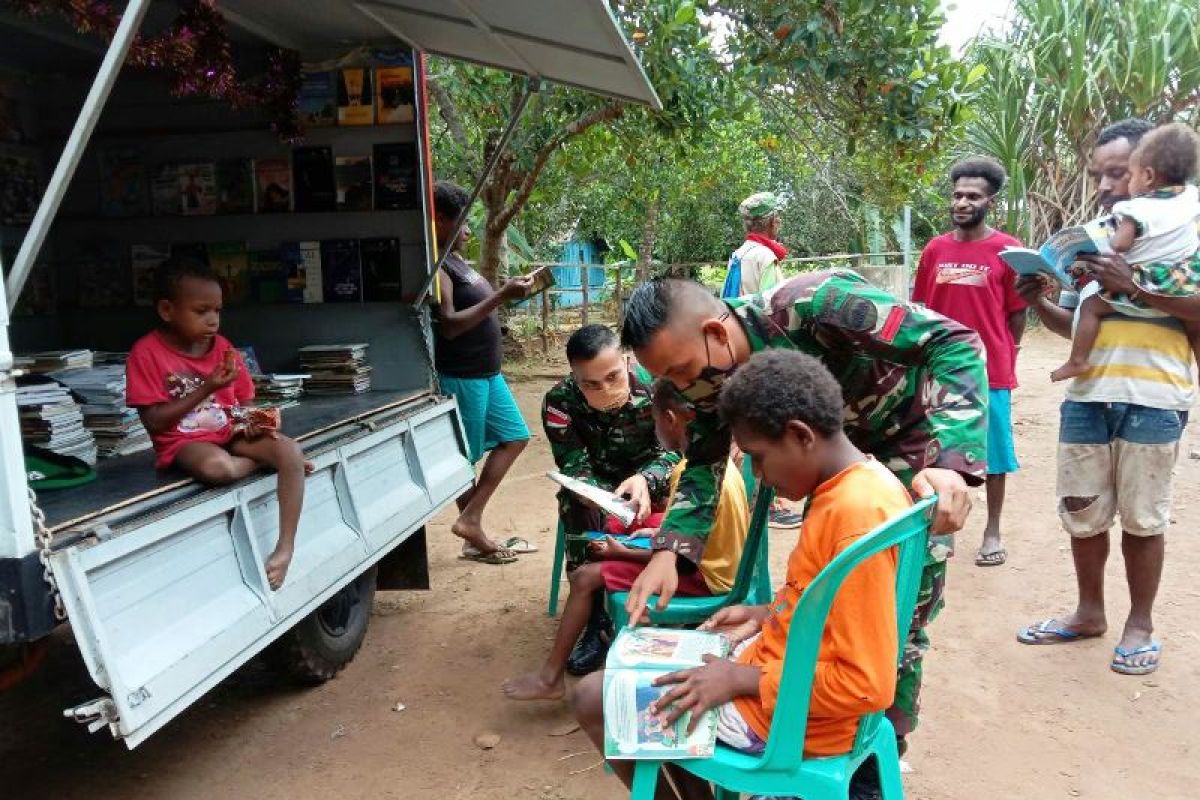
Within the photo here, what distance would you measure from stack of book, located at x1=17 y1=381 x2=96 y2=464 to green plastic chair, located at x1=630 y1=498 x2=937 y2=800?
2.52m

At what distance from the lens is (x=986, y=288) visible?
418cm

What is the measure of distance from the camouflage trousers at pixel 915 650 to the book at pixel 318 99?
3.46 m

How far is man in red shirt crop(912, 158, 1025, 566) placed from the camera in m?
4.18

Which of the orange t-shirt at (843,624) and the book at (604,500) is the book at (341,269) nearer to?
the book at (604,500)

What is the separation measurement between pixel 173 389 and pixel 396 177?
178cm

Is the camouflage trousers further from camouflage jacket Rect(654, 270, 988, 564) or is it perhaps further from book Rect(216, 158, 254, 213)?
book Rect(216, 158, 254, 213)

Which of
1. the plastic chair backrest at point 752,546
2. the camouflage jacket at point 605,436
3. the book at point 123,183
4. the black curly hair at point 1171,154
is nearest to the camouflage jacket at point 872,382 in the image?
the plastic chair backrest at point 752,546

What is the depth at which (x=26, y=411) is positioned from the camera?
324 centimetres

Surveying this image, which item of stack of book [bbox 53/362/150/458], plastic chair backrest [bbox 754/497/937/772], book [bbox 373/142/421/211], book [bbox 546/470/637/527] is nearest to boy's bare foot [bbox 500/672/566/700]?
book [bbox 546/470/637/527]

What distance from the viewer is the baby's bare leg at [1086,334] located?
3.24m

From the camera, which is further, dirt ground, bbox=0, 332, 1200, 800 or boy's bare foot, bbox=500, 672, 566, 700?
boy's bare foot, bbox=500, 672, 566, 700

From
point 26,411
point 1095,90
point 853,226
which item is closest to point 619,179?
point 853,226

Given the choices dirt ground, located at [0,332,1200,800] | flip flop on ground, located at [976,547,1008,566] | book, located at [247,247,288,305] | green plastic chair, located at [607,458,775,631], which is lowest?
dirt ground, located at [0,332,1200,800]

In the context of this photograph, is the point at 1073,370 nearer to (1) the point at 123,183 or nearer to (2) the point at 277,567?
(2) the point at 277,567
